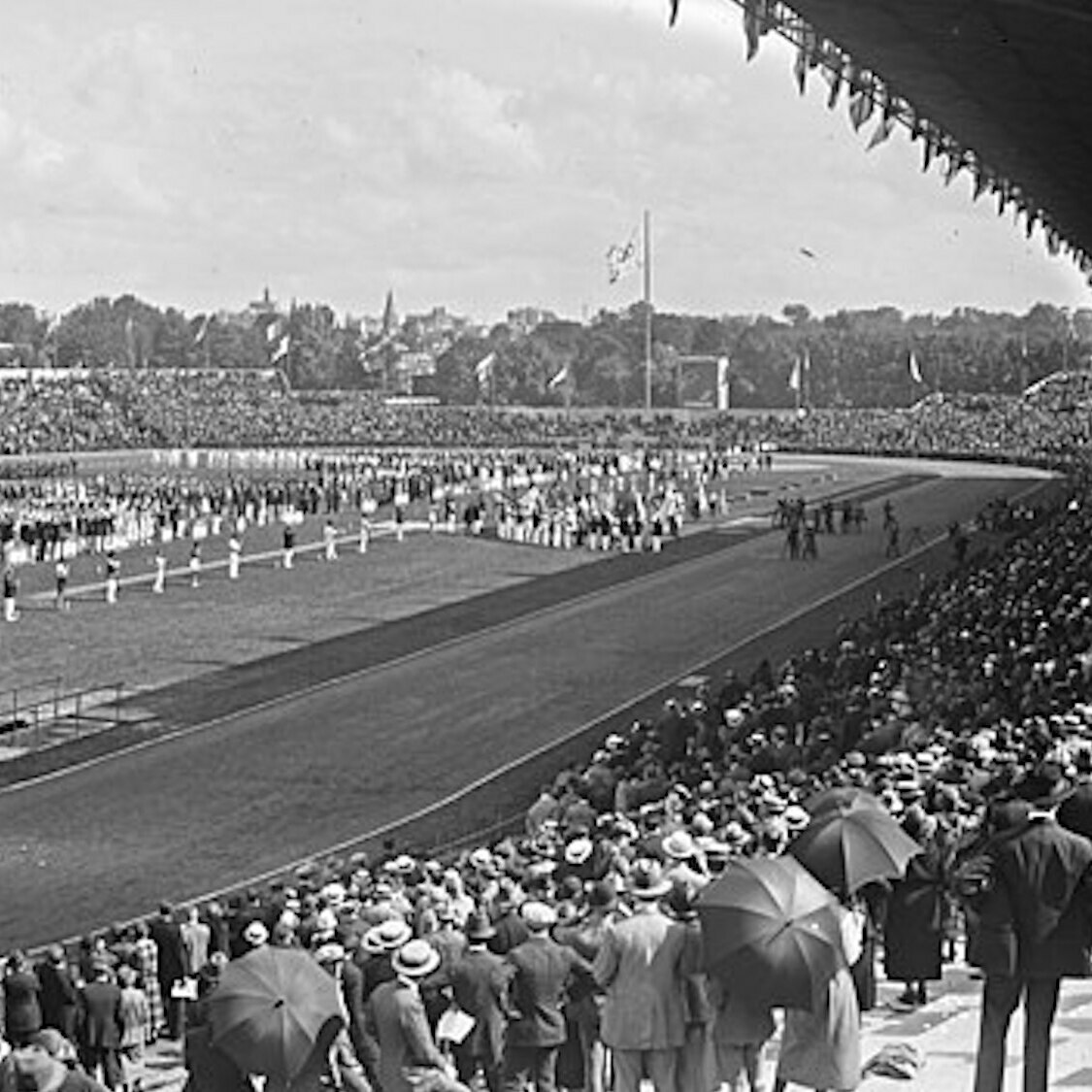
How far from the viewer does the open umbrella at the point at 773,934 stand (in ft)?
29.4

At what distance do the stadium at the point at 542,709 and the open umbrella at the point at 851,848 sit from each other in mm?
48

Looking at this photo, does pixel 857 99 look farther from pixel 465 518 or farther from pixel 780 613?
pixel 465 518

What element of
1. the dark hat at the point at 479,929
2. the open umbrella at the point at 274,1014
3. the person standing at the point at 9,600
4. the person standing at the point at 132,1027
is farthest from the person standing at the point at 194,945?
the person standing at the point at 9,600

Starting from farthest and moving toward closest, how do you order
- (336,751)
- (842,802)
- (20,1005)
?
(336,751) → (20,1005) → (842,802)

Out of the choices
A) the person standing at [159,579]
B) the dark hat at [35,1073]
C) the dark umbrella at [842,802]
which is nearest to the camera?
the dark hat at [35,1073]

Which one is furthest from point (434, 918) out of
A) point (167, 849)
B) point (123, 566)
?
point (123, 566)

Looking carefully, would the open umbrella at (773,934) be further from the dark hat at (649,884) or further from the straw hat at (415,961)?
the straw hat at (415,961)

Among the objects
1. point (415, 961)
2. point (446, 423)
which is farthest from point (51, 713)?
point (446, 423)

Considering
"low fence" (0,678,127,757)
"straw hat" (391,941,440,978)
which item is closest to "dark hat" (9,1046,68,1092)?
"straw hat" (391,941,440,978)

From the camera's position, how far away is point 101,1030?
13078 millimetres

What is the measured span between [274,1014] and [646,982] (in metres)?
1.61

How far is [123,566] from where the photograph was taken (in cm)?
5312

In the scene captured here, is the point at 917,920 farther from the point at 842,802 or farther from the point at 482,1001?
the point at 482,1001

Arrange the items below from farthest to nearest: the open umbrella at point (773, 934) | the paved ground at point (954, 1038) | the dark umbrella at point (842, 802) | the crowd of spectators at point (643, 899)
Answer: the dark umbrella at point (842, 802) → the paved ground at point (954, 1038) → the crowd of spectators at point (643, 899) → the open umbrella at point (773, 934)
